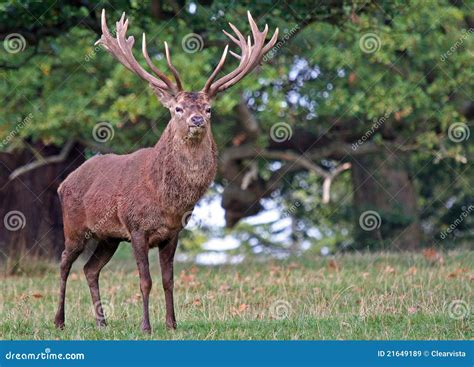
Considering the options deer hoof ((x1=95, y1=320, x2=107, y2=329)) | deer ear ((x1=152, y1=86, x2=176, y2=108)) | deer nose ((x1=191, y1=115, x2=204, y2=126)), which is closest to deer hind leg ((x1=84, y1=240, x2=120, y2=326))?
deer hoof ((x1=95, y1=320, x2=107, y2=329))

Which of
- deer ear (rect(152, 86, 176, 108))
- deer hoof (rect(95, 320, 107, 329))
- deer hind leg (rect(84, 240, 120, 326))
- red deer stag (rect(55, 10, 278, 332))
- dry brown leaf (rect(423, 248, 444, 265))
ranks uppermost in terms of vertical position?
deer ear (rect(152, 86, 176, 108))

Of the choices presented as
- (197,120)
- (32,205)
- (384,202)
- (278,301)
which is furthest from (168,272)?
(384,202)

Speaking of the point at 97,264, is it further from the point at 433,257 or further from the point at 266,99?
the point at 266,99

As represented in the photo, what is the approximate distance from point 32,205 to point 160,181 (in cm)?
805

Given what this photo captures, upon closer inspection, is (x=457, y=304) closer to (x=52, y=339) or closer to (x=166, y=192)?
(x=166, y=192)

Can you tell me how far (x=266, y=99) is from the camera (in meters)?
16.9

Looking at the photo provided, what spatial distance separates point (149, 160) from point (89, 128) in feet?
22.8

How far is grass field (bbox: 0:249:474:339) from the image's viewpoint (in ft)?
27.3

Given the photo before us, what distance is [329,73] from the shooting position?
17219 millimetres

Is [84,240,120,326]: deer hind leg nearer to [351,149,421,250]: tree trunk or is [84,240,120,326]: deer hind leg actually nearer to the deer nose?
the deer nose

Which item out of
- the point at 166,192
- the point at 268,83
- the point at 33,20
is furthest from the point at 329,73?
the point at 166,192

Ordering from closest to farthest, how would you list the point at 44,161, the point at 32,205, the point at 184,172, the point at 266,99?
1. the point at 184,172
2. the point at 44,161
3. the point at 32,205
4. the point at 266,99

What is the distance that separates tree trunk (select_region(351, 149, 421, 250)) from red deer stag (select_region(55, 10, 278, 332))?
10255mm

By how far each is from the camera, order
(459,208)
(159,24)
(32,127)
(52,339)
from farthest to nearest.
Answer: (459,208), (32,127), (159,24), (52,339)
